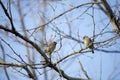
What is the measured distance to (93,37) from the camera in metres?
3.15

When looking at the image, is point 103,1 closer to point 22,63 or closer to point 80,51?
point 80,51

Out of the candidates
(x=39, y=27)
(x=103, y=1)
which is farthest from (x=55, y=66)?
(x=103, y=1)

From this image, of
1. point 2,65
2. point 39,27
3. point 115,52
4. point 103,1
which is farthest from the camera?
point 115,52

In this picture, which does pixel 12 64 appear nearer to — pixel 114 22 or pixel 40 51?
pixel 40 51

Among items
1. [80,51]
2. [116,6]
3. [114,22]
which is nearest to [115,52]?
[114,22]

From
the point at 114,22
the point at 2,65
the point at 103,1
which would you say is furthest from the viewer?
the point at 114,22

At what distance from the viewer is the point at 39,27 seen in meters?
3.13

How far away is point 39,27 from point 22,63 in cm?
54

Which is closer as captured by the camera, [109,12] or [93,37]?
[93,37]

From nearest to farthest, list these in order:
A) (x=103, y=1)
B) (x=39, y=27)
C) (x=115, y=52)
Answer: (x=39, y=27)
(x=103, y=1)
(x=115, y=52)

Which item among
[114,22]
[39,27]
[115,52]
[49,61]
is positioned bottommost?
[115,52]

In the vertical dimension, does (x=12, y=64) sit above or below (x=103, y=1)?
below

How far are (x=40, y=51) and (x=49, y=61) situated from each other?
225 mm

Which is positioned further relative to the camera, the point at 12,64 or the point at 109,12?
the point at 109,12
